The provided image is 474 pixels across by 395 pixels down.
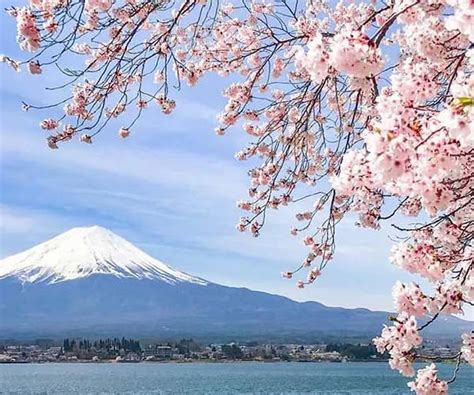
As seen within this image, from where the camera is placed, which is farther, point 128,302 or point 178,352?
point 128,302

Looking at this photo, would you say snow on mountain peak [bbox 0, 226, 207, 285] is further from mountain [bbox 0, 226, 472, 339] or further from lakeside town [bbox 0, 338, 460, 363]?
lakeside town [bbox 0, 338, 460, 363]

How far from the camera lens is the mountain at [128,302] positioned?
400 feet

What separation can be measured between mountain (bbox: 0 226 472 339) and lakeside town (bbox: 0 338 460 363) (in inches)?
1021

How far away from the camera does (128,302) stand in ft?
509

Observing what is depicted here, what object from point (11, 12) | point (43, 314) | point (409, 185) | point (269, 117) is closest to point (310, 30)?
point (269, 117)

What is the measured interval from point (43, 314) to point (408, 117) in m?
150

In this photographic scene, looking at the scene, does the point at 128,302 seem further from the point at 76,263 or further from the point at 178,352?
the point at 178,352

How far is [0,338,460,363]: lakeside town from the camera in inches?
2977

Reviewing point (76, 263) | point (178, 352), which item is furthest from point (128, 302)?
point (178, 352)

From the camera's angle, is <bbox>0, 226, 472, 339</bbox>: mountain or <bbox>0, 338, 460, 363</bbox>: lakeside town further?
<bbox>0, 226, 472, 339</bbox>: mountain

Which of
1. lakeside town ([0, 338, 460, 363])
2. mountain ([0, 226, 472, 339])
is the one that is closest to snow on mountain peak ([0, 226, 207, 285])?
mountain ([0, 226, 472, 339])

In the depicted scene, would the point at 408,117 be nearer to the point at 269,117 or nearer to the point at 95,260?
the point at 269,117

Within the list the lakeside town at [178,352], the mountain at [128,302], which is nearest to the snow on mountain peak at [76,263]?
the mountain at [128,302]

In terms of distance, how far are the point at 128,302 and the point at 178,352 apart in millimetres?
72953
